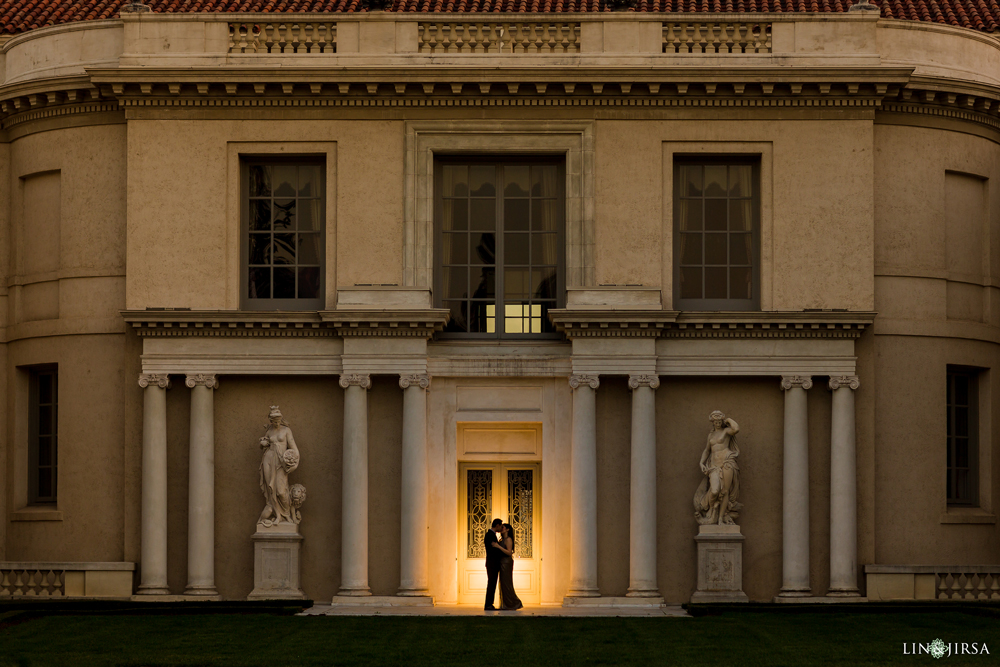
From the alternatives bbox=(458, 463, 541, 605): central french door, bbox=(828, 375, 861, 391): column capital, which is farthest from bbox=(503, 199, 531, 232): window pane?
bbox=(828, 375, 861, 391): column capital

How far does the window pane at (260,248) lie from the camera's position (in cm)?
A: 3198

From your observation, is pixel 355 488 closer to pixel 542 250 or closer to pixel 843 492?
pixel 542 250

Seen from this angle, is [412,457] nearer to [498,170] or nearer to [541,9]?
[498,170]

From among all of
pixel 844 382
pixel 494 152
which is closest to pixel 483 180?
pixel 494 152

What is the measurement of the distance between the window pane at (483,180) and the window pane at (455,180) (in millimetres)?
115

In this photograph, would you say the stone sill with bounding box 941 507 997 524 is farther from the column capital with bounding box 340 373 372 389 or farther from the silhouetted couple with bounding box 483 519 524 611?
the column capital with bounding box 340 373 372 389

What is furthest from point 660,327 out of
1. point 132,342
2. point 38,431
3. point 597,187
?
point 38,431

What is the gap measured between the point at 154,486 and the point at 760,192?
12.6m

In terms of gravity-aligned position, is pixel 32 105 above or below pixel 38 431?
above

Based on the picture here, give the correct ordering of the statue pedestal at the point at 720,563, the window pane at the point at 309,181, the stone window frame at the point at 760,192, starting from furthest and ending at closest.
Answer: the window pane at the point at 309,181 → the stone window frame at the point at 760,192 → the statue pedestal at the point at 720,563

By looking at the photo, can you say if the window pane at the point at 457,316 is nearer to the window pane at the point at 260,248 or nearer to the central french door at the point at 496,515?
the central french door at the point at 496,515

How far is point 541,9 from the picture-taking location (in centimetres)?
3597

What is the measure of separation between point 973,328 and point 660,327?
6.38 metres

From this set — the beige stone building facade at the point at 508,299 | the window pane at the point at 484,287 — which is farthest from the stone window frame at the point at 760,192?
the window pane at the point at 484,287
